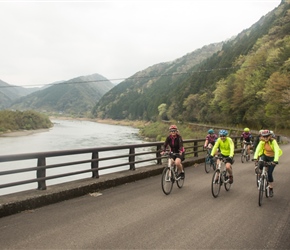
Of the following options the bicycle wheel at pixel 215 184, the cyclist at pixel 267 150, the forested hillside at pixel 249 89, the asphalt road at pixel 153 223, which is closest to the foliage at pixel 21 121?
the forested hillside at pixel 249 89

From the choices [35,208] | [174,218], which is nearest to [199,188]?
[174,218]

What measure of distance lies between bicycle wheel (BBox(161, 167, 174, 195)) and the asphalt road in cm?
17

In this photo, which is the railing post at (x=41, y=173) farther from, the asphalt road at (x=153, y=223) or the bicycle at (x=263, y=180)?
the bicycle at (x=263, y=180)

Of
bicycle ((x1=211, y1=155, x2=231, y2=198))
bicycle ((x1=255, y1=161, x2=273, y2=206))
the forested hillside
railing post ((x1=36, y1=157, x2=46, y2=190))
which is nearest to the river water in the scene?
railing post ((x1=36, y1=157, x2=46, y2=190))

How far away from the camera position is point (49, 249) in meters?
4.35

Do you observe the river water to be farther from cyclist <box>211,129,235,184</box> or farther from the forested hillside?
cyclist <box>211,129,235,184</box>

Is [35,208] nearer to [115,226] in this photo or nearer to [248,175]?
[115,226]

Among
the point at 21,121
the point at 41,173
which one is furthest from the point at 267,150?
the point at 21,121

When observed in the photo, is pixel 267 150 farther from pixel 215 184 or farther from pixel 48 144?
pixel 48 144

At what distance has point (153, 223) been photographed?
5.62 meters

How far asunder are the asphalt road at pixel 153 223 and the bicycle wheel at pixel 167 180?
0.57ft

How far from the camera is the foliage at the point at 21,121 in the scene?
89.2 metres

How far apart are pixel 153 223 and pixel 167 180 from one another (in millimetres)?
2647

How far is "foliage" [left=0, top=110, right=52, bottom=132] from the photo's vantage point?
293 feet
